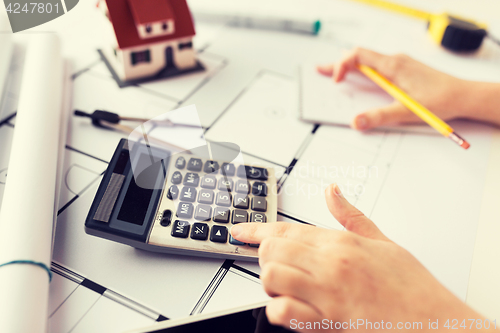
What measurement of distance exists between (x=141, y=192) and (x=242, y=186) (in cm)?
12

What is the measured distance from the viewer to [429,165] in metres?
0.53

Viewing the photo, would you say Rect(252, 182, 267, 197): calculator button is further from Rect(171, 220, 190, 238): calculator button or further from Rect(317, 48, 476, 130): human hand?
Rect(317, 48, 476, 130): human hand

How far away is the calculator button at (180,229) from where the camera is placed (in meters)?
0.39

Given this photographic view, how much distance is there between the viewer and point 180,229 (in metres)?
0.39

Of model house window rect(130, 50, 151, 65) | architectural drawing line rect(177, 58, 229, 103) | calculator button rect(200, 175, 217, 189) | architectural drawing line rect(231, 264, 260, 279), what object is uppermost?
model house window rect(130, 50, 151, 65)

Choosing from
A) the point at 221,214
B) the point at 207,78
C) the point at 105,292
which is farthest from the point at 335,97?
the point at 105,292

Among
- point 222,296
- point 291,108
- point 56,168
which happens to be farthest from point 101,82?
point 222,296

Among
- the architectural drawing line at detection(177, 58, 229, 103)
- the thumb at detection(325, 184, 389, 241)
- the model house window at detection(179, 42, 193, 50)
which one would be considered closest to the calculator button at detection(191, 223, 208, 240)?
the thumb at detection(325, 184, 389, 241)

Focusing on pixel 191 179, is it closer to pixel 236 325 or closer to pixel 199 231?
pixel 199 231

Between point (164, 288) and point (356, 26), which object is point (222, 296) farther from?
point (356, 26)

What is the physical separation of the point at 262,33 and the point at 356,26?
23 cm

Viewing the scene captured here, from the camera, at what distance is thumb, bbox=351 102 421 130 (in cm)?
57

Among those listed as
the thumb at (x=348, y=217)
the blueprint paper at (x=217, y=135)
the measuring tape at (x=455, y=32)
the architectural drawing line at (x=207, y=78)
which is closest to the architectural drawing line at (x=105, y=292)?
the blueprint paper at (x=217, y=135)

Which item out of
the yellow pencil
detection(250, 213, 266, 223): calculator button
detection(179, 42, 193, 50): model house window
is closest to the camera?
detection(250, 213, 266, 223): calculator button
